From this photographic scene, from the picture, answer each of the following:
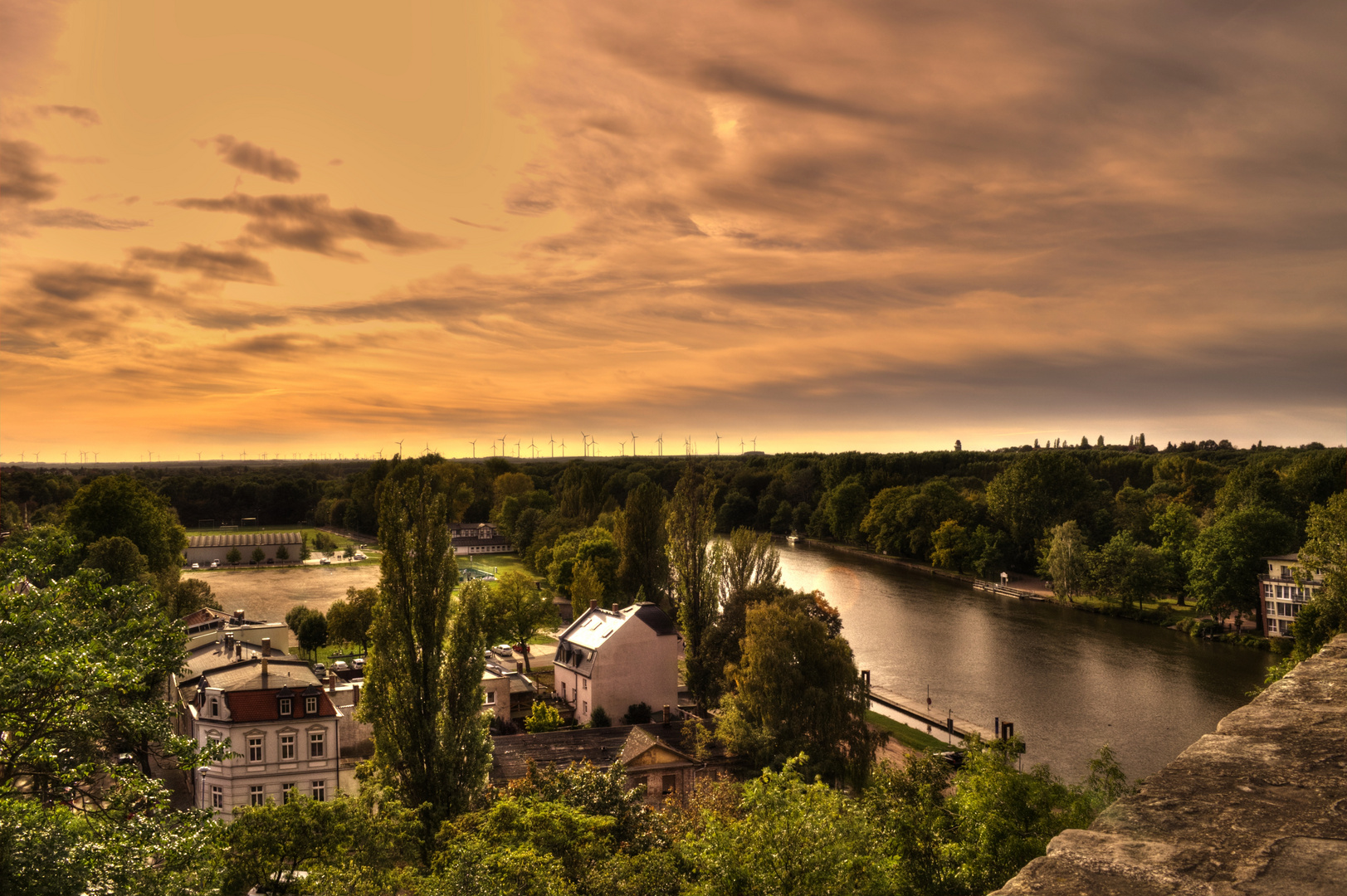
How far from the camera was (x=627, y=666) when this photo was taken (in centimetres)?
4581

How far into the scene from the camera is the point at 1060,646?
62.8 meters

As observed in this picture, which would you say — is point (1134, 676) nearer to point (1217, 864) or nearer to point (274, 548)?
point (1217, 864)

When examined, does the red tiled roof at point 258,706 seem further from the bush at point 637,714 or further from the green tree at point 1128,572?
the green tree at point 1128,572

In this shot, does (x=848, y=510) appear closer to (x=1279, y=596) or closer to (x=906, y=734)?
(x=1279, y=596)

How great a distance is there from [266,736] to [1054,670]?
45.4m

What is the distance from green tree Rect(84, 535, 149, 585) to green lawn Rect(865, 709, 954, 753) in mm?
46959

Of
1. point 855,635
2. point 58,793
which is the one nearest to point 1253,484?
point 855,635

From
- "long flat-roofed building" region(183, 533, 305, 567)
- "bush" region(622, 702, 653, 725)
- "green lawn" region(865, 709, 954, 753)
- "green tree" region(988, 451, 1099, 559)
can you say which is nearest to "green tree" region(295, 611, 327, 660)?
"bush" region(622, 702, 653, 725)

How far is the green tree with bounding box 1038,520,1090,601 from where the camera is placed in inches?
3201

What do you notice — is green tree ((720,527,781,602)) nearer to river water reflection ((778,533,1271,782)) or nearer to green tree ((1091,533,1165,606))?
river water reflection ((778,533,1271,782))

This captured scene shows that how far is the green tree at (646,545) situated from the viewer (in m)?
65.4

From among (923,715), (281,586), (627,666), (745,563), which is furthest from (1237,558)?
(281,586)

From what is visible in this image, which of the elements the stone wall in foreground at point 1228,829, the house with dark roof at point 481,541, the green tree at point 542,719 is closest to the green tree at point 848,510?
the house with dark roof at point 481,541

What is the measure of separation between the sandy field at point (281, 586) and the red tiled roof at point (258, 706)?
38.8 meters
